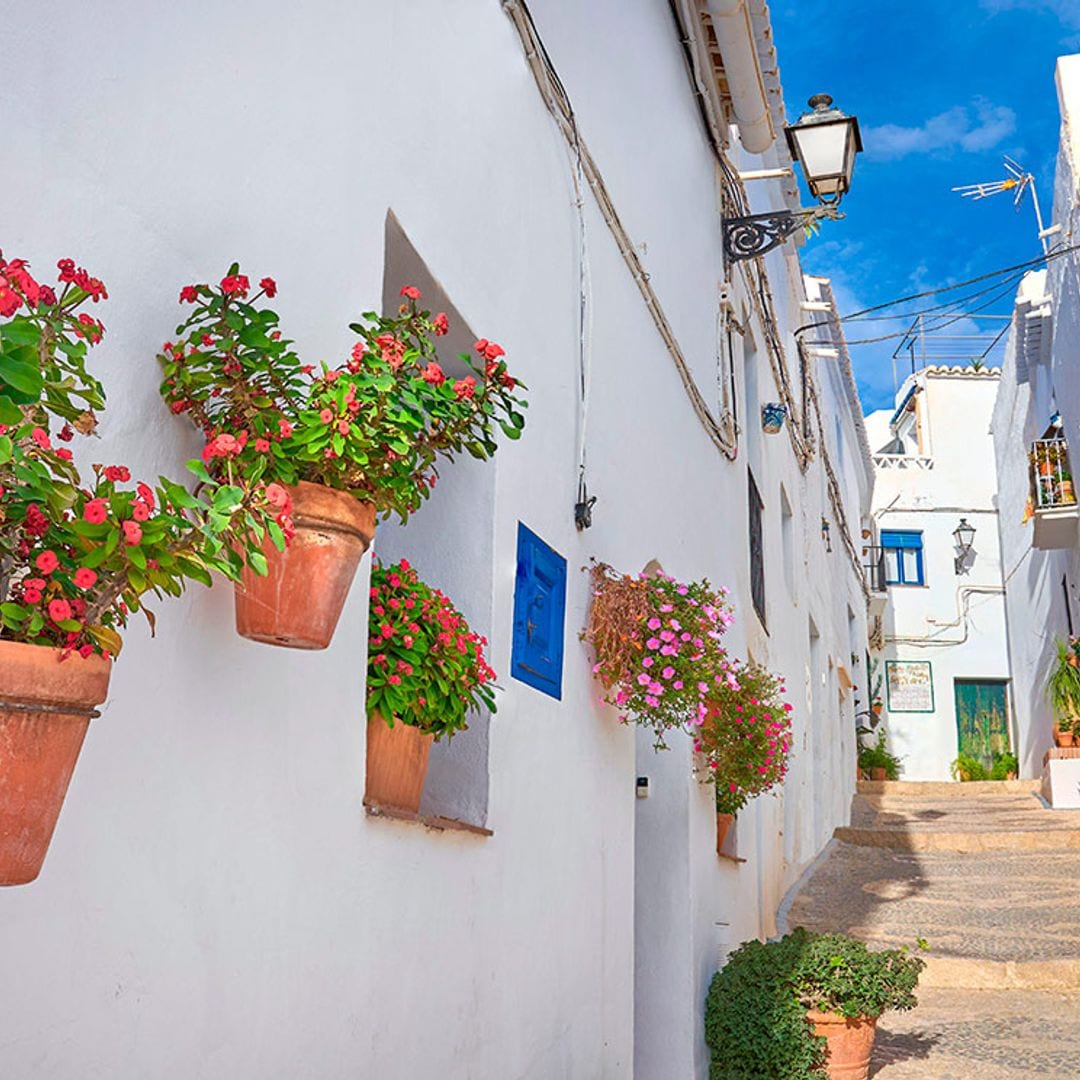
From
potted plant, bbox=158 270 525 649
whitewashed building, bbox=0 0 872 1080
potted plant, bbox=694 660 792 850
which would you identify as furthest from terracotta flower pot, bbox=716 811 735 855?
potted plant, bbox=158 270 525 649

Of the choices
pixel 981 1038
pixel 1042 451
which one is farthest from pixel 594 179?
pixel 1042 451

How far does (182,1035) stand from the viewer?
7.52ft

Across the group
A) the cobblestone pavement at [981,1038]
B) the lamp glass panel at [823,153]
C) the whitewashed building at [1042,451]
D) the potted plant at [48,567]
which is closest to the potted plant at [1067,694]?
the whitewashed building at [1042,451]

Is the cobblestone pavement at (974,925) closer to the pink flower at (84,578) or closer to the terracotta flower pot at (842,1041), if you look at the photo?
the terracotta flower pot at (842,1041)

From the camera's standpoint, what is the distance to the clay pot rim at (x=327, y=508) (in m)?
2.40

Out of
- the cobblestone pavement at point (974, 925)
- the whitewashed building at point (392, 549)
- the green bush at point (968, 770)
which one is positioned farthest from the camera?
the green bush at point (968, 770)

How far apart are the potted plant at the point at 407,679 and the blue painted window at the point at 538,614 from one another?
0.80m

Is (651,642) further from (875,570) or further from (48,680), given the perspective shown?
(875,570)

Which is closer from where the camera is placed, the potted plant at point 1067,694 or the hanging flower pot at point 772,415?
the hanging flower pot at point 772,415

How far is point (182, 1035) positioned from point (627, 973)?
3395 mm

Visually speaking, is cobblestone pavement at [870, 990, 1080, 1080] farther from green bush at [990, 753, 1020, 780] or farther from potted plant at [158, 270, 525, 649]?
green bush at [990, 753, 1020, 780]

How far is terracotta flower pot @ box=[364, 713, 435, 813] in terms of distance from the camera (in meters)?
3.24

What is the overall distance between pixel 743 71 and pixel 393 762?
6.22m

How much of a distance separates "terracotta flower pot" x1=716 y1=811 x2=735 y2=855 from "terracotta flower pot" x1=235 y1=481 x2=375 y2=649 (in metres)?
5.66
